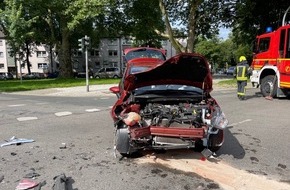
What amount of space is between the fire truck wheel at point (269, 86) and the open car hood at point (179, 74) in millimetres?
9086

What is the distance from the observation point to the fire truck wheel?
14062mm

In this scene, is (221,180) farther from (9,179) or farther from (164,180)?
(9,179)

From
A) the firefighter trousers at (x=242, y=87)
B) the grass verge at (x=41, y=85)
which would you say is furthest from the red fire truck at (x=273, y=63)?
the grass verge at (x=41, y=85)

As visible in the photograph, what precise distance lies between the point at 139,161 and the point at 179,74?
68.8 inches

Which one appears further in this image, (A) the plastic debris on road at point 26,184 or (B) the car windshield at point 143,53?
(B) the car windshield at point 143,53

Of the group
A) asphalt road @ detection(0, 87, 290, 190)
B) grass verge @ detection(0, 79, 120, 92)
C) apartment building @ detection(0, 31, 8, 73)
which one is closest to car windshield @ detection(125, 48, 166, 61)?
asphalt road @ detection(0, 87, 290, 190)

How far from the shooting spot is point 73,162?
5359 millimetres

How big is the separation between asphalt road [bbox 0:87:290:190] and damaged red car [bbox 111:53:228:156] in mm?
377

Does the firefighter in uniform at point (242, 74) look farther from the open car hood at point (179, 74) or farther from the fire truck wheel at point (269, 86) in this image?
the open car hood at point (179, 74)

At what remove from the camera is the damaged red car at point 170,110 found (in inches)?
201

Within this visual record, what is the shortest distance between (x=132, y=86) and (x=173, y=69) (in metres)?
0.80

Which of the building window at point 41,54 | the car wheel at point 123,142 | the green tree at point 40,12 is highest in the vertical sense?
the green tree at point 40,12

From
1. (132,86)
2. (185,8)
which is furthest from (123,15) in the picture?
(132,86)

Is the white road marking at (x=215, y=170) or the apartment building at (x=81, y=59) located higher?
the apartment building at (x=81, y=59)
